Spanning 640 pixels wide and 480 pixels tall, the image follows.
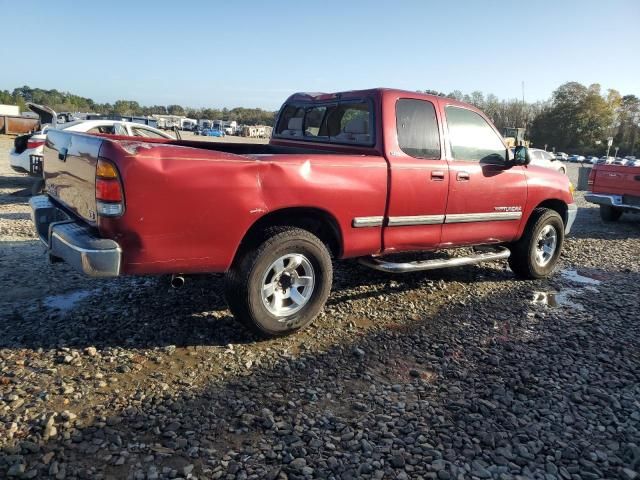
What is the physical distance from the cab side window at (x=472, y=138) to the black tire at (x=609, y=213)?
24.5 ft

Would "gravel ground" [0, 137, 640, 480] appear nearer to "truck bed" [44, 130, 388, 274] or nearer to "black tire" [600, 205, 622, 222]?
"truck bed" [44, 130, 388, 274]

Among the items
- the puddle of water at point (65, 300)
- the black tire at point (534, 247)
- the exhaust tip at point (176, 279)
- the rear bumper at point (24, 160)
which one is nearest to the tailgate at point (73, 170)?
the exhaust tip at point (176, 279)

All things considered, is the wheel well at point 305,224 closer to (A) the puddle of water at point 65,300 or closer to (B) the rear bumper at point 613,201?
(A) the puddle of water at point 65,300

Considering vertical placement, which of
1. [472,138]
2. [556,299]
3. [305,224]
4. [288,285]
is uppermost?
[472,138]

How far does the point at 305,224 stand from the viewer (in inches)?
167

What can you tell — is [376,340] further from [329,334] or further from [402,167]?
[402,167]

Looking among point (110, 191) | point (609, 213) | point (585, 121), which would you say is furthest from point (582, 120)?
point (110, 191)

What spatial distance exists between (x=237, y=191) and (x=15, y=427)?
1.94 m

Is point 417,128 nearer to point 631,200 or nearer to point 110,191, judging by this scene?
point 110,191

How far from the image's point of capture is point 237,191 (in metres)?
3.53

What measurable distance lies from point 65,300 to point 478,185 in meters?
4.24

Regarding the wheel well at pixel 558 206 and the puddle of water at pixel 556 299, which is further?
the wheel well at pixel 558 206

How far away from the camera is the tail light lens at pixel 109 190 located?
3150mm

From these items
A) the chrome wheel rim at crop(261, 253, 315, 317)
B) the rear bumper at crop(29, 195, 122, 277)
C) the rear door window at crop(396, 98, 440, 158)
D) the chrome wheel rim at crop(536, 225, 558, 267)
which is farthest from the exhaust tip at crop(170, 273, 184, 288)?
the chrome wheel rim at crop(536, 225, 558, 267)
